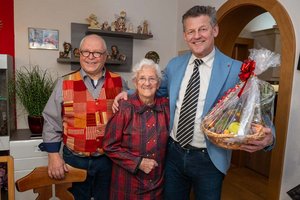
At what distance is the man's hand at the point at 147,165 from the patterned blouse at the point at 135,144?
Result: 27 mm

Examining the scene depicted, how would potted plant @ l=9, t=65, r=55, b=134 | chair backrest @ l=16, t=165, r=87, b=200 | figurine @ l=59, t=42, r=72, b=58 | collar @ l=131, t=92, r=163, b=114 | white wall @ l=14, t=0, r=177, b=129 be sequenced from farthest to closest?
figurine @ l=59, t=42, r=72, b=58
white wall @ l=14, t=0, r=177, b=129
potted plant @ l=9, t=65, r=55, b=134
collar @ l=131, t=92, r=163, b=114
chair backrest @ l=16, t=165, r=87, b=200

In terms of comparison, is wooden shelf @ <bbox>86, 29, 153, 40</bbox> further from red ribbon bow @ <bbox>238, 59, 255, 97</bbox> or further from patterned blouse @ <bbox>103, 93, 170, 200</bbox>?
red ribbon bow @ <bbox>238, 59, 255, 97</bbox>

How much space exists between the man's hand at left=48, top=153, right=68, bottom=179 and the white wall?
5.17ft

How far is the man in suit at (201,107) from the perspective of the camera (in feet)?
4.40

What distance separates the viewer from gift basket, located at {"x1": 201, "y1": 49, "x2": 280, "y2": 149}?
109 centimetres

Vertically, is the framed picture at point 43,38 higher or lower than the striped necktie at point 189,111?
higher

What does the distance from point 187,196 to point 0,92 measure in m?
2.01

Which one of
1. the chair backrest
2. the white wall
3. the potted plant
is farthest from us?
the white wall

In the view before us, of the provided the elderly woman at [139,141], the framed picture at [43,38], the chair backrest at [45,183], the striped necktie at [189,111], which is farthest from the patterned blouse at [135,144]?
the framed picture at [43,38]

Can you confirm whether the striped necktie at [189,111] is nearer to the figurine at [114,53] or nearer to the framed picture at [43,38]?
the figurine at [114,53]

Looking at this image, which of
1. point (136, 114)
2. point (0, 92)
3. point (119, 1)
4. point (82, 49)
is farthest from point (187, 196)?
point (119, 1)

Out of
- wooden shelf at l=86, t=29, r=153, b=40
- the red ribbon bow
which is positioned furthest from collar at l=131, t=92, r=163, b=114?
wooden shelf at l=86, t=29, r=153, b=40

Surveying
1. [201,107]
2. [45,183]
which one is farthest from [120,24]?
[45,183]

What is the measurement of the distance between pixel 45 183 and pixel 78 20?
2.16m
